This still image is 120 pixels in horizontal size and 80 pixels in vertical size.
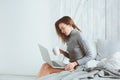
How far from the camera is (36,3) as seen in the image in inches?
186

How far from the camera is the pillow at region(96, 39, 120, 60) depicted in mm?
3463

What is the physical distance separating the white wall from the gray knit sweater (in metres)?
1.64

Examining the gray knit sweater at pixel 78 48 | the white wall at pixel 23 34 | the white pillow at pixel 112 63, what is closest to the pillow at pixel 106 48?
the gray knit sweater at pixel 78 48

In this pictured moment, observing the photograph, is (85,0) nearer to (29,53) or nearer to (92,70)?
(29,53)

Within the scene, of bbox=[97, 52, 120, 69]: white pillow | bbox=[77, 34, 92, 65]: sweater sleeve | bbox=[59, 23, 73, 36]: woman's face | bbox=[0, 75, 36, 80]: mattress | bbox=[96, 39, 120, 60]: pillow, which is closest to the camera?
bbox=[97, 52, 120, 69]: white pillow

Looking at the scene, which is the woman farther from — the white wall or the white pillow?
the white wall

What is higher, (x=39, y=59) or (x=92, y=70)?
(x=92, y=70)

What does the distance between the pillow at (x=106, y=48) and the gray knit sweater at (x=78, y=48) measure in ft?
1.84

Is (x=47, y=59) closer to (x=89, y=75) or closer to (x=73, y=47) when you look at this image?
(x=73, y=47)

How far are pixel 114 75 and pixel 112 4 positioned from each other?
2.09 m

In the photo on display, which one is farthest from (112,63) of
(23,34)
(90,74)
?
(23,34)

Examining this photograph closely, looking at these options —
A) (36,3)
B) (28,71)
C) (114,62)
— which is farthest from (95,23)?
(114,62)

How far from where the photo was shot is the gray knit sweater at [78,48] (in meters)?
2.87

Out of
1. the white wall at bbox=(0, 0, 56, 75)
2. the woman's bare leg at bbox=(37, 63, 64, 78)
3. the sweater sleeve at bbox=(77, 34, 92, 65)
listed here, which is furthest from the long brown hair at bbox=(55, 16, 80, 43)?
the white wall at bbox=(0, 0, 56, 75)
